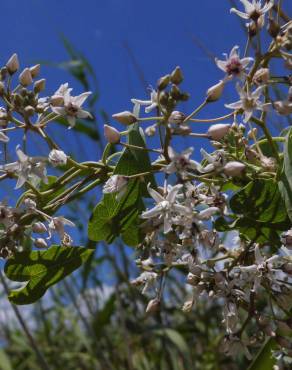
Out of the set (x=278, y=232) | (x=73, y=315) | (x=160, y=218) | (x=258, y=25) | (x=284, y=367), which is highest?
(x=258, y=25)

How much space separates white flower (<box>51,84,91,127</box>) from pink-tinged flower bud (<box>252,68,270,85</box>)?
0.62 ft

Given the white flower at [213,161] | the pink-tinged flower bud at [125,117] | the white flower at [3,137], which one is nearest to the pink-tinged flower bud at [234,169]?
the white flower at [213,161]

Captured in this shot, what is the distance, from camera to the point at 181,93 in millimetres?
528

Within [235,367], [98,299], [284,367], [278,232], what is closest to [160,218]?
[278,232]

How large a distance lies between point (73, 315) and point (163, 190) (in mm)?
2224

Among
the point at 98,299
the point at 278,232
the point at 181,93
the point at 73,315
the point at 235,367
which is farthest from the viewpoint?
the point at 73,315

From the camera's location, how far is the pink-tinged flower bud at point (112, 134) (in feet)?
1.90

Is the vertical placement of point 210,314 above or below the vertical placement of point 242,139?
below

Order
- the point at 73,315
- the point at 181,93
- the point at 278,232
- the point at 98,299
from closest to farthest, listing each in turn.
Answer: the point at 181,93, the point at 278,232, the point at 98,299, the point at 73,315

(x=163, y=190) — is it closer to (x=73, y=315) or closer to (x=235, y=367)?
(x=235, y=367)

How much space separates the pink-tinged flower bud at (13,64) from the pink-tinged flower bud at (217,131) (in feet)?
0.85

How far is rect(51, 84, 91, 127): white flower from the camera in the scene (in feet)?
1.91

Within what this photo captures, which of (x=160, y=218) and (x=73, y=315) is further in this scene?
(x=73, y=315)

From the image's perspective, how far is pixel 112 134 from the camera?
58cm
